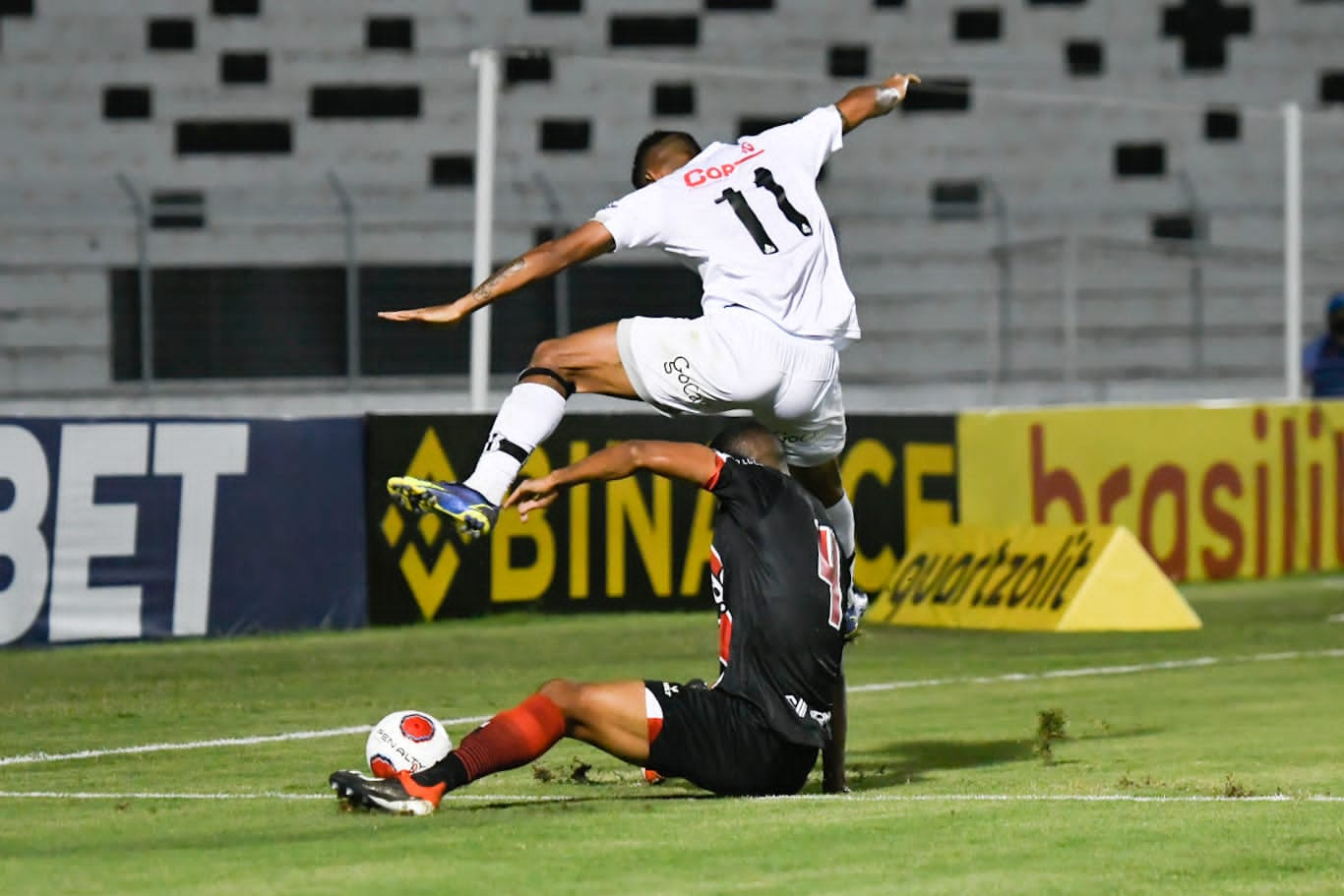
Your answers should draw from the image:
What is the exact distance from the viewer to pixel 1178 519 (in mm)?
20344

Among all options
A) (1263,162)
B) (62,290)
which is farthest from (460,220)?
(1263,162)

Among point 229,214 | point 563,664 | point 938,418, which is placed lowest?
point 563,664

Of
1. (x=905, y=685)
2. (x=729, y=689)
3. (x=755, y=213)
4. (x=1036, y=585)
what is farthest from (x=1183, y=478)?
(x=729, y=689)

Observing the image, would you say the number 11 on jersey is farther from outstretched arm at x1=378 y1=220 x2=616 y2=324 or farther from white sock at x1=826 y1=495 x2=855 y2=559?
white sock at x1=826 y1=495 x2=855 y2=559

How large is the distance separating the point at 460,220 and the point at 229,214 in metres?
2.89

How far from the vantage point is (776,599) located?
7.73 m

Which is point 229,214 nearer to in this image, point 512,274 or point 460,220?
point 460,220

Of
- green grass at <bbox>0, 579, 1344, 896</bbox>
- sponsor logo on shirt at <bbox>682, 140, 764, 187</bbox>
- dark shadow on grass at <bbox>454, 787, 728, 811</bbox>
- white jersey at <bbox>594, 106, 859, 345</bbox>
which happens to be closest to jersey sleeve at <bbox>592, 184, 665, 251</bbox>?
white jersey at <bbox>594, 106, 859, 345</bbox>

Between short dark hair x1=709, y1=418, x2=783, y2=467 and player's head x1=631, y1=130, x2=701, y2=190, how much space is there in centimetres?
176

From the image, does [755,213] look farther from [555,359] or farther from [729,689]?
[729,689]

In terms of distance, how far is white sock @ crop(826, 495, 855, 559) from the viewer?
9.80 meters

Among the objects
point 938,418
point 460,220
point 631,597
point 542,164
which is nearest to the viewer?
point 631,597

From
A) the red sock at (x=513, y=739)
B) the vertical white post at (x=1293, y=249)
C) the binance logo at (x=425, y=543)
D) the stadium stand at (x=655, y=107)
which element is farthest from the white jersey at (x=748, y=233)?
the stadium stand at (x=655, y=107)

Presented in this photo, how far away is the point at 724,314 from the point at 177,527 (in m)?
6.96
